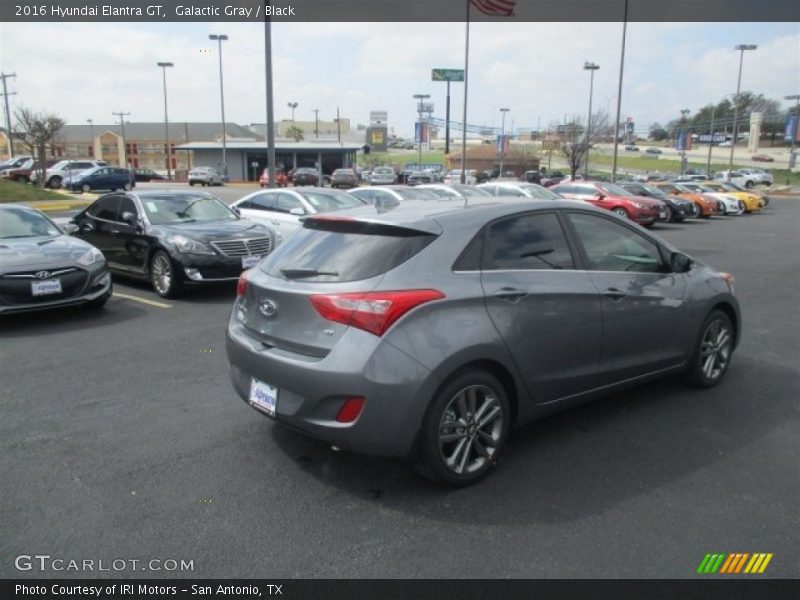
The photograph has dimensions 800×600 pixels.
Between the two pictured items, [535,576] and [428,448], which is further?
[428,448]

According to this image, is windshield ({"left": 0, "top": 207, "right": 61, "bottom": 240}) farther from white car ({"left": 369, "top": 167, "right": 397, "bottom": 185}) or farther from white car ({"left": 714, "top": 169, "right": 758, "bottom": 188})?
white car ({"left": 714, "top": 169, "right": 758, "bottom": 188})

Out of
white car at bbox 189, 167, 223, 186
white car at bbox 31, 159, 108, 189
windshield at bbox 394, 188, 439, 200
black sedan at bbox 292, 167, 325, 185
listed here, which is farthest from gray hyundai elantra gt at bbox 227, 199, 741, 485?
white car at bbox 189, 167, 223, 186

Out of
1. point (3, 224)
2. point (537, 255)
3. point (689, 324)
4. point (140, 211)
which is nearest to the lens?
point (537, 255)

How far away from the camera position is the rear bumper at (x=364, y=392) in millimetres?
3334

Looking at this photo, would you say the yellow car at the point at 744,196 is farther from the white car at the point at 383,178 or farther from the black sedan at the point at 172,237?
the black sedan at the point at 172,237

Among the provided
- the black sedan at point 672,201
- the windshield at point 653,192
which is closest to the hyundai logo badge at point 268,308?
the black sedan at point 672,201

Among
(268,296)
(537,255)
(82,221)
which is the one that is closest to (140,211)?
(82,221)

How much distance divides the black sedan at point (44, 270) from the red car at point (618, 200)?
16.7 metres

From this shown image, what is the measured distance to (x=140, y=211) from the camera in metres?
9.72

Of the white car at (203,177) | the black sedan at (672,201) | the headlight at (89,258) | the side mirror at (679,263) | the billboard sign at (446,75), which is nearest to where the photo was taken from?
the side mirror at (679,263)

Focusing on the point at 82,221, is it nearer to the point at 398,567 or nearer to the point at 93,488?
the point at 93,488

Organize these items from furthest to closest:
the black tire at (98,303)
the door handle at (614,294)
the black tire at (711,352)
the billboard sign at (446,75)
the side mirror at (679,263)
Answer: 1. the billboard sign at (446,75)
2. the black tire at (98,303)
3. the black tire at (711,352)
4. the side mirror at (679,263)
5. the door handle at (614,294)

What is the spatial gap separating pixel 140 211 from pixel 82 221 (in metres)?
1.71
